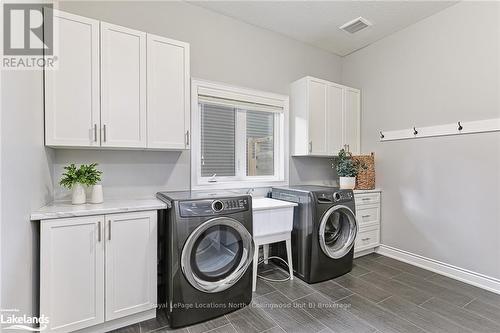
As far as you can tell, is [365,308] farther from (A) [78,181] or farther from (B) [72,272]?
(A) [78,181]

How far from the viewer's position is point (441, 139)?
2633mm

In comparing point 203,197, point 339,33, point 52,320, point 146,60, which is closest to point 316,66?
point 339,33

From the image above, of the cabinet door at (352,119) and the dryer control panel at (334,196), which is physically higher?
the cabinet door at (352,119)

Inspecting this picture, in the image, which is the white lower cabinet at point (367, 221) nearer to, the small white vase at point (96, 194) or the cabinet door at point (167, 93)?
the cabinet door at point (167, 93)

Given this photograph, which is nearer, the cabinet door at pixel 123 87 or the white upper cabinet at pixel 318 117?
the cabinet door at pixel 123 87

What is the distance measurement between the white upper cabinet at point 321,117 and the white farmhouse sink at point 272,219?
0.88m

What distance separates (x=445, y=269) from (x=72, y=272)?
340 cm

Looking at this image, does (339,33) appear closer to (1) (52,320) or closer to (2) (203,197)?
(2) (203,197)

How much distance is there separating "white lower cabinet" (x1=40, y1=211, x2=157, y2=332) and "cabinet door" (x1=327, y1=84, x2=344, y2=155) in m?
2.33

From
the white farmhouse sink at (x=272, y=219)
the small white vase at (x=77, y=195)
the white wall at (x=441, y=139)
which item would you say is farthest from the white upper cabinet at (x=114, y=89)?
the white wall at (x=441, y=139)

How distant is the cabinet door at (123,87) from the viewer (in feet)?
6.04

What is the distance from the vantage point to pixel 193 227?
1749 millimetres
